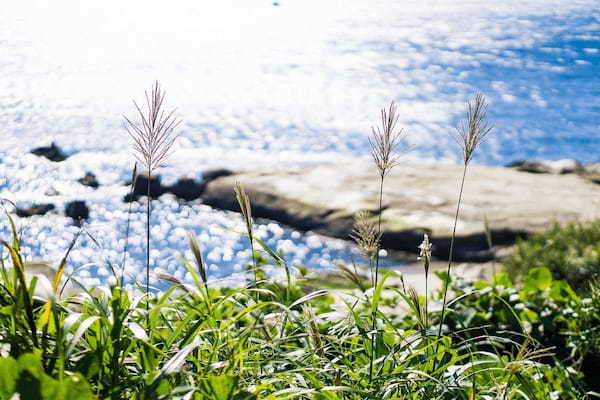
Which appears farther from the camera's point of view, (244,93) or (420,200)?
(244,93)

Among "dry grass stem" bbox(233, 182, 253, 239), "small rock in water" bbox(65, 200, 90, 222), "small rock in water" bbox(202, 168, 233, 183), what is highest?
"dry grass stem" bbox(233, 182, 253, 239)

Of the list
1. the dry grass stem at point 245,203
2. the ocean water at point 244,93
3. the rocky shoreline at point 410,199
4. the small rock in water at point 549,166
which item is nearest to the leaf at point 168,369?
the dry grass stem at point 245,203

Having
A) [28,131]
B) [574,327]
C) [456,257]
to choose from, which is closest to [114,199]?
[28,131]

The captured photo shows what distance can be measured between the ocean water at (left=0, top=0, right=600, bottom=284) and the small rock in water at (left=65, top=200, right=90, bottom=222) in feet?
0.19

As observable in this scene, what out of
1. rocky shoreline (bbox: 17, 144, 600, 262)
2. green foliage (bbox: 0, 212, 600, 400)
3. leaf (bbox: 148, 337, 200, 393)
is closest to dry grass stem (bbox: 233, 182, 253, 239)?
green foliage (bbox: 0, 212, 600, 400)

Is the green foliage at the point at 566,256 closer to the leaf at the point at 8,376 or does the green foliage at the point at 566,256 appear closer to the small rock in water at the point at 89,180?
the leaf at the point at 8,376

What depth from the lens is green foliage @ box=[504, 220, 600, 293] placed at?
3.82 metres

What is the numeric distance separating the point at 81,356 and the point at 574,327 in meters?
2.09

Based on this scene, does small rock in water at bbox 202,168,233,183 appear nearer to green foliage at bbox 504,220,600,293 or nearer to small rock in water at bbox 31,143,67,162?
small rock in water at bbox 31,143,67,162

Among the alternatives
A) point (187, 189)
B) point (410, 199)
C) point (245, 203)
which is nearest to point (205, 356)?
point (245, 203)

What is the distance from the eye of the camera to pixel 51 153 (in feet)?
21.4

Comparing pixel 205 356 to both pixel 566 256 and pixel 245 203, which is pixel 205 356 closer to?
pixel 245 203

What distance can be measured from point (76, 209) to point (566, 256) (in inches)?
137

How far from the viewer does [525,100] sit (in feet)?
28.9
